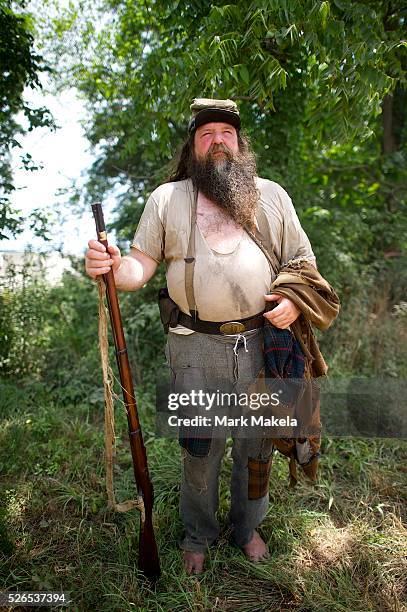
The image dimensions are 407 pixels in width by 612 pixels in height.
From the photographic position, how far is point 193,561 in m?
2.54

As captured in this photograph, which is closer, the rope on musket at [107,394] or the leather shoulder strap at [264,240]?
the rope on musket at [107,394]

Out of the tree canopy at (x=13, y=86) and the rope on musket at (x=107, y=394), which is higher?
the tree canopy at (x=13, y=86)

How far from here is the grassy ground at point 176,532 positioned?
2.32 m

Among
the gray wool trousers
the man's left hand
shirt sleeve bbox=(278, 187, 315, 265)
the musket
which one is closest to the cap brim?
shirt sleeve bbox=(278, 187, 315, 265)

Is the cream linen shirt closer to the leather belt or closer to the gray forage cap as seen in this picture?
the leather belt

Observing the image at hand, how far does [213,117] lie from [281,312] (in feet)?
3.31

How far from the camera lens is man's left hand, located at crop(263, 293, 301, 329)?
2.25 meters

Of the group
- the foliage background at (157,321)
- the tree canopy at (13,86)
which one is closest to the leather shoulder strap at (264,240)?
the foliage background at (157,321)

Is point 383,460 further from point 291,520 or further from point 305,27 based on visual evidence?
point 305,27

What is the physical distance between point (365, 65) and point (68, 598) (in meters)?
3.16

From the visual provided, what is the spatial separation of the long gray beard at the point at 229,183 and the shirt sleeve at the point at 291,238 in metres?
0.16

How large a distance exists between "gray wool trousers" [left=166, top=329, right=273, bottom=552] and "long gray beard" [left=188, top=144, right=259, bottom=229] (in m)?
0.59

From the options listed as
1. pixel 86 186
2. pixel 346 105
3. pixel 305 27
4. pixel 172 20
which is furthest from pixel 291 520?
pixel 86 186

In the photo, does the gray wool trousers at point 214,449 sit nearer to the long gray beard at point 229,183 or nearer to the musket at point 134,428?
the musket at point 134,428
